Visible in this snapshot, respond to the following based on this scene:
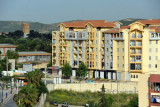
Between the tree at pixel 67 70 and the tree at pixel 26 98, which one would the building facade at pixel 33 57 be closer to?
the tree at pixel 67 70

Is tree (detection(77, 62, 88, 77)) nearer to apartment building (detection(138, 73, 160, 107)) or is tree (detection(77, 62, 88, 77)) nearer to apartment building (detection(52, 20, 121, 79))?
apartment building (detection(52, 20, 121, 79))

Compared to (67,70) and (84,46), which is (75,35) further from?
(67,70)

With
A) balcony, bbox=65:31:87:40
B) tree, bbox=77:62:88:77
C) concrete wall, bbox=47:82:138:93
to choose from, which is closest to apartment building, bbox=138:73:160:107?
concrete wall, bbox=47:82:138:93

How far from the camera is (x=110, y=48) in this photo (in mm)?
92375

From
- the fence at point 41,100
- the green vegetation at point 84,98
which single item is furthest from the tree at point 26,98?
the green vegetation at point 84,98

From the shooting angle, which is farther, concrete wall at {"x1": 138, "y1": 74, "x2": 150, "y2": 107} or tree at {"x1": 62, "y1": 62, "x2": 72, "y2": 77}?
tree at {"x1": 62, "y1": 62, "x2": 72, "y2": 77}

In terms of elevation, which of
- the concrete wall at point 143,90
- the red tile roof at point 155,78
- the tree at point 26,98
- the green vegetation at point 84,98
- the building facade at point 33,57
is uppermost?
the building facade at point 33,57

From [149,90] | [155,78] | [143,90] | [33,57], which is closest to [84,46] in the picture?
[33,57]

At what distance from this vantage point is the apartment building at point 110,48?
292 ft

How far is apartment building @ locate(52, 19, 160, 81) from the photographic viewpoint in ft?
292

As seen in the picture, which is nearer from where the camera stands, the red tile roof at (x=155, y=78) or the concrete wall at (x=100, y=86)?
the red tile roof at (x=155, y=78)

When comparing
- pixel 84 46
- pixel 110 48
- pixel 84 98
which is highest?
pixel 84 46

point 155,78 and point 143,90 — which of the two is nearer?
point 155,78

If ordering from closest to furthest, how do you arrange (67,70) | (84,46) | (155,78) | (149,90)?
(155,78)
(149,90)
(67,70)
(84,46)
